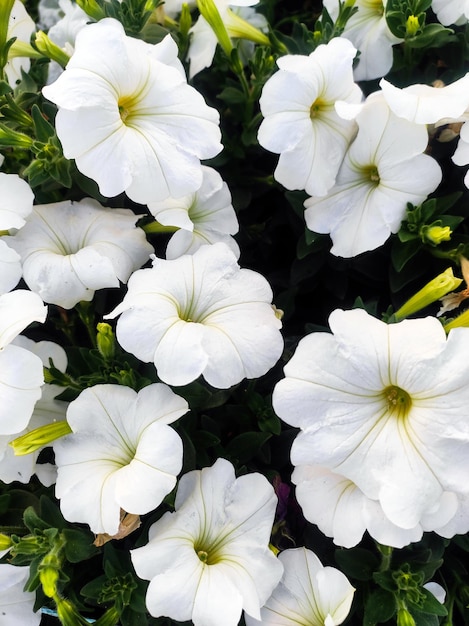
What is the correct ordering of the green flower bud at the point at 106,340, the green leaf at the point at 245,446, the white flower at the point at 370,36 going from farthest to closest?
the white flower at the point at 370,36, the green leaf at the point at 245,446, the green flower bud at the point at 106,340

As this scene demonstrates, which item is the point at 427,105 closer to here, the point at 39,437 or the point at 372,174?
the point at 372,174

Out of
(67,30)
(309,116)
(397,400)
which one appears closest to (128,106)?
(309,116)

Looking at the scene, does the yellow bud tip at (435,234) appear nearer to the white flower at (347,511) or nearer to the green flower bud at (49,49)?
the white flower at (347,511)

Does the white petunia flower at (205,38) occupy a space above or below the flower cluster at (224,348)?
above

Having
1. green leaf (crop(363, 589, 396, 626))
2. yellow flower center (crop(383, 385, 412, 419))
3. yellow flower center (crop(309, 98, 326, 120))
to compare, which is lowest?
green leaf (crop(363, 589, 396, 626))

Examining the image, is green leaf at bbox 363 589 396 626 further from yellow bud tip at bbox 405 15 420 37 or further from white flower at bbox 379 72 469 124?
yellow bud tip at bbox 405 15 420 37

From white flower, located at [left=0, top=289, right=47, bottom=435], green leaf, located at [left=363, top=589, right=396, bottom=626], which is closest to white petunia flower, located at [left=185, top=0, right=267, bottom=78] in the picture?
white flower, located at [left=0, top=289, right=47, bottom=435]

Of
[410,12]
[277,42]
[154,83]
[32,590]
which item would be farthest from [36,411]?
[410,12]

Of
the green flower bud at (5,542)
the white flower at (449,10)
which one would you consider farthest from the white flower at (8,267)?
the white flower at (449,10)
